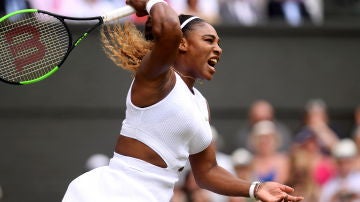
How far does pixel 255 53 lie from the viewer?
11.3 m

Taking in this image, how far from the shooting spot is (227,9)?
11469mm

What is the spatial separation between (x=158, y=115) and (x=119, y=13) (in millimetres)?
580

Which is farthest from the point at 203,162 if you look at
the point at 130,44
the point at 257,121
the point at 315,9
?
the point at 315,9

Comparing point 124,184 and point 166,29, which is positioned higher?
point 166,29

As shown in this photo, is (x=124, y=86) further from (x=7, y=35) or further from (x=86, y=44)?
(x=7, y=35)

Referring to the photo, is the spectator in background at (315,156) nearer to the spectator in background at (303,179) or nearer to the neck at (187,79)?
the spectator in background at (303,179)

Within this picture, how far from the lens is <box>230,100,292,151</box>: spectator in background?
10.1m

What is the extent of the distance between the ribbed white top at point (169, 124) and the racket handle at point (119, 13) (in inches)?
16.3

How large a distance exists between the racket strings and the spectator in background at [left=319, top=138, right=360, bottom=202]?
4114 millimetres

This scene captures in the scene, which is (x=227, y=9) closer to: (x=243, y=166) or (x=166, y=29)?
(x=243, y=166)

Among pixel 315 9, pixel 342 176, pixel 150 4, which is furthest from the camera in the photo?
pixel 315 9

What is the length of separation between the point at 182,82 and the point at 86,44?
556cm

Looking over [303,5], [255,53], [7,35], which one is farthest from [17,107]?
[7,35]

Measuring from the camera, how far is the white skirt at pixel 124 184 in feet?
17.2
